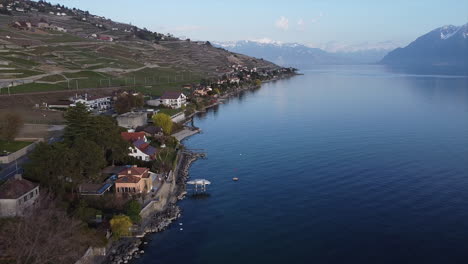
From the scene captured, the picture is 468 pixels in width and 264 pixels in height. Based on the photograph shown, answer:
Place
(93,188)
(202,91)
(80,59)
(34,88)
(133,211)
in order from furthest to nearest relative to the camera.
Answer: (80,59), (202,91), (34,88), (93,188), (133,211)

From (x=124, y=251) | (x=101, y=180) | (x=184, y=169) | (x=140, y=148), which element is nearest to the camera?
(x=124, y=251)

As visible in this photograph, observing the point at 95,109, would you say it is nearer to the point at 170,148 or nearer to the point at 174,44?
the point at 170,148

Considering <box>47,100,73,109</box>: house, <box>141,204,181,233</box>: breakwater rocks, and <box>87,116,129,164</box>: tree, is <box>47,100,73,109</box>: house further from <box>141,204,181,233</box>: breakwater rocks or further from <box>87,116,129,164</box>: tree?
<box>141,204,181,233</box>: breakwater rocks

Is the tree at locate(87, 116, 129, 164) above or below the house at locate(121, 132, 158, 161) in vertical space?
above

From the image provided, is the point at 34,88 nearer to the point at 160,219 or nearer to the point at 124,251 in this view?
the point at 160,219

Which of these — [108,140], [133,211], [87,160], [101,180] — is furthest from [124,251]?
[108,140]

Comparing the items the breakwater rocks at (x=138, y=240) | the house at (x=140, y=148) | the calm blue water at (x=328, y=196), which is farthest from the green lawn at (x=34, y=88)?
the breakwater rocks at (x=138, y=240)

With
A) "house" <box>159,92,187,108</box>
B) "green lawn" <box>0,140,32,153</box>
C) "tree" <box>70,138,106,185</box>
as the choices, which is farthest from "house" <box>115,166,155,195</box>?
"house" <box>159,92,187,108</box>
